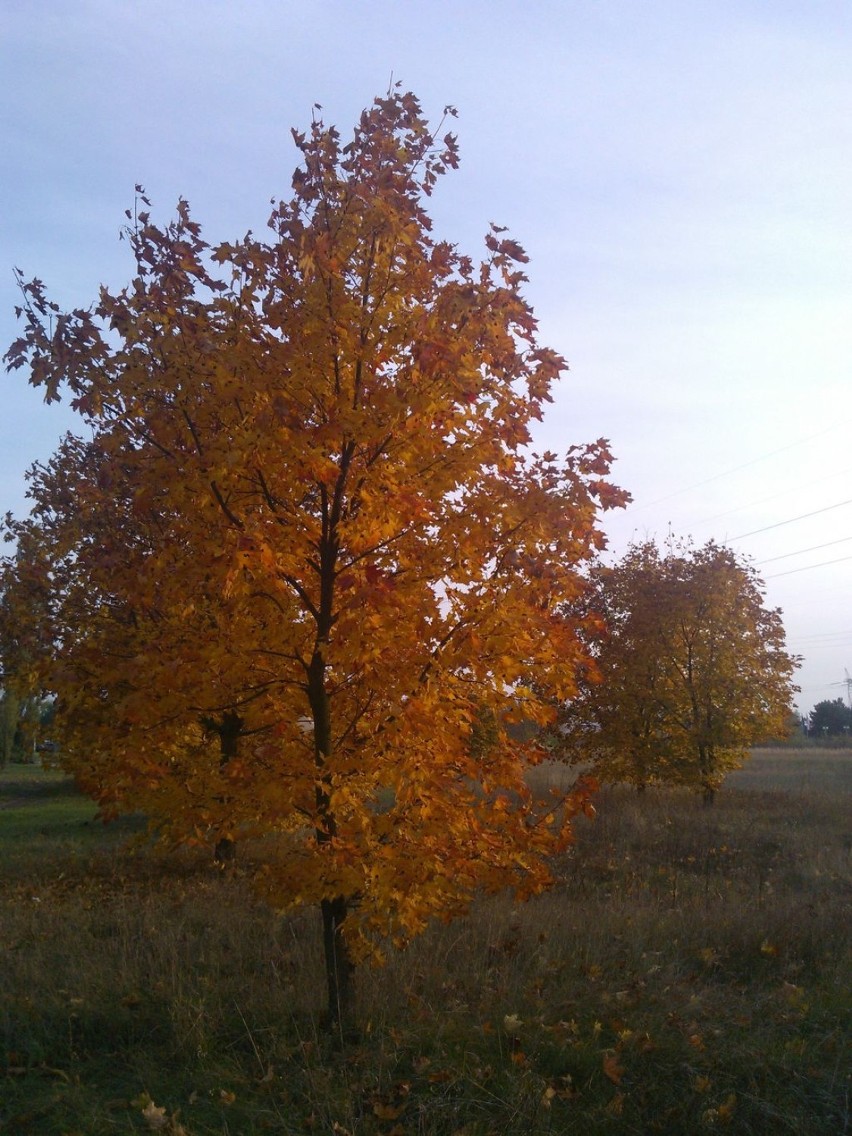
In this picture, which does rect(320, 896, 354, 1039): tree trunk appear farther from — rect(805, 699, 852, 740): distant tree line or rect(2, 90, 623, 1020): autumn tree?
rect(805, 699, 852, 740): distant tree line

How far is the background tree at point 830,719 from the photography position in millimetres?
62584

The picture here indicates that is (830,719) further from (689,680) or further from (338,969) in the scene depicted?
(338,969)

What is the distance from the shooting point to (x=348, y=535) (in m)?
4.94

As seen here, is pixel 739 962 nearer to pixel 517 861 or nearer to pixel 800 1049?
pixel 800 1049

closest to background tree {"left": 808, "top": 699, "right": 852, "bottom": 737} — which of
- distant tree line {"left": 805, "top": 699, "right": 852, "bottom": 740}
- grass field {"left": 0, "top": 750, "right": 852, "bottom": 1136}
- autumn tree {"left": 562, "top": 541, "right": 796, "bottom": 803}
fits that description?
distant tree line {"left": 805, "top": 699, "right": 852, "bottom": 740}

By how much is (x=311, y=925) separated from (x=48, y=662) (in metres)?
3.89

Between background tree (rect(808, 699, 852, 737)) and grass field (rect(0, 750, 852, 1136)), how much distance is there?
58852mm

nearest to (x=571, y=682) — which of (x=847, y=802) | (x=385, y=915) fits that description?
(x=385, y=915)

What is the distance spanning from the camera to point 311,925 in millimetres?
7719

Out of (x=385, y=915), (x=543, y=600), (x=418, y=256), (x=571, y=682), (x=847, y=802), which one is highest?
(x=418, y=256)

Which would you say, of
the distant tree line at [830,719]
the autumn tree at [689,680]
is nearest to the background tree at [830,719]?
the distant tree line at [830,719]

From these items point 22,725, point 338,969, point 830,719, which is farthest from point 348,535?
point 830,719

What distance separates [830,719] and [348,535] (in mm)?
68048

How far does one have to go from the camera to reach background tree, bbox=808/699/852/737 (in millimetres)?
62584
